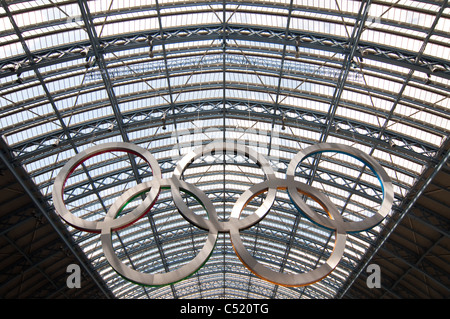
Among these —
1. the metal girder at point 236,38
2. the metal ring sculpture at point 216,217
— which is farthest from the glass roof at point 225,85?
the metal ring sculpture at point 216,217

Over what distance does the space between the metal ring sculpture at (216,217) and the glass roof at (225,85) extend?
9272 millimetres

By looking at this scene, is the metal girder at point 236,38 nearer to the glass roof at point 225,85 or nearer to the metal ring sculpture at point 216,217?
the glass roof at point 225,85

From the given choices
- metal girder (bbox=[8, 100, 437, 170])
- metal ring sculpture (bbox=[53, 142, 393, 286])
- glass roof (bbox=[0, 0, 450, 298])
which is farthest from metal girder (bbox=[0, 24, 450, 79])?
metal ring sculpture (bbox=[53, 142, 393, 286])

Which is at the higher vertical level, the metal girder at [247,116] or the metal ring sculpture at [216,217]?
the metal girder at [247,116]

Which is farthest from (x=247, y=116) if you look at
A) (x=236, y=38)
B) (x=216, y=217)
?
(x=216, y=217)

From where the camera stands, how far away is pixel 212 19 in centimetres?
2639

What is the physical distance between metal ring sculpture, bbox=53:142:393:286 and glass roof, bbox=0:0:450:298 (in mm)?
9272

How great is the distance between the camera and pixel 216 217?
15.3 m

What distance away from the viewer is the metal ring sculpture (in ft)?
46.4

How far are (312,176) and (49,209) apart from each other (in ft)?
71.2

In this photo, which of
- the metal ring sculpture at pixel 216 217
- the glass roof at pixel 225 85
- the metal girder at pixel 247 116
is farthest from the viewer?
the metal girder at pixel 247 116

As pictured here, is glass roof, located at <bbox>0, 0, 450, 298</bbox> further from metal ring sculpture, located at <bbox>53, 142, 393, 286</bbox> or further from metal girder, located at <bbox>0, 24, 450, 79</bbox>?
metal ring sculpture, located at <bbox>53, 142, 393, 286</bbox>

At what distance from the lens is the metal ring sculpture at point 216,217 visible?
14.1m
